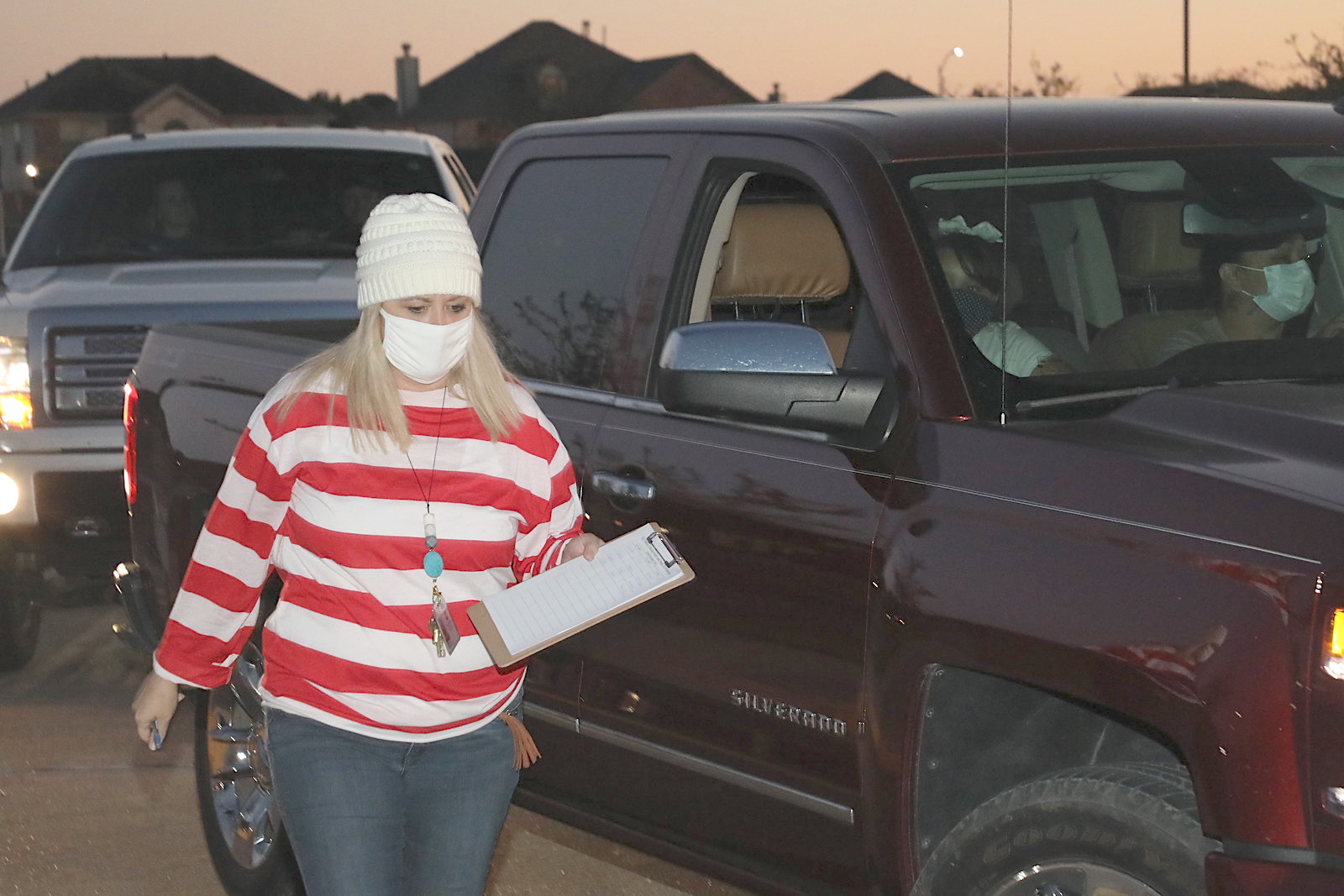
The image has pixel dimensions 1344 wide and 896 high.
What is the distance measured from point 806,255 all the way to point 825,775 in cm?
161

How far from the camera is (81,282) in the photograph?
8414 millimetres

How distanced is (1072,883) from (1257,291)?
1515 millimetres

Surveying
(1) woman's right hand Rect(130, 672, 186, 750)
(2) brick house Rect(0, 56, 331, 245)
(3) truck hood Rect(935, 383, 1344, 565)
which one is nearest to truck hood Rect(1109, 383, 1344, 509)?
(3) truck hood Rect(935, 383, 1344, 565)

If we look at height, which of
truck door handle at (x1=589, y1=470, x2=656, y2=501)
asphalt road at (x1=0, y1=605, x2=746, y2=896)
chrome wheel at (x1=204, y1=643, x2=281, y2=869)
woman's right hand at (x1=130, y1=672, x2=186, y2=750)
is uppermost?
truck door handle at (x1=589, y1=470, x2=656, y2=501)

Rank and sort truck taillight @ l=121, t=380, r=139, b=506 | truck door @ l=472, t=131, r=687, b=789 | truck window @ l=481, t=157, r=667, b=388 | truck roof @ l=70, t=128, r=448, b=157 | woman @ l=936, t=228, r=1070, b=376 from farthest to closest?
truck roof @ l=70, t=128, r=448, b=157
truck taillight @ l=121, t=380, r=139, b=506
truck window @ l=481, t=157, r=667, b=388
truck door @ l=472, t=131, r=687, b=789
woman @ l=936, t=228, r=1070, b=376

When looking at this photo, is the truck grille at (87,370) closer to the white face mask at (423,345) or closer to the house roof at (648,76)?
the white face mask at (423,345)

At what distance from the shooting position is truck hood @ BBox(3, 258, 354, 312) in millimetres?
8023

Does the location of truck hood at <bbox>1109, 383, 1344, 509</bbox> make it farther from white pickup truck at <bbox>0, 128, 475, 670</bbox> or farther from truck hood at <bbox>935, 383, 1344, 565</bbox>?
white pickup truck at <bbox>0, 128, 475, 670</bbox>

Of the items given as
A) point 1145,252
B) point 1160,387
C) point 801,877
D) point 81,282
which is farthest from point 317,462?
point 81,282

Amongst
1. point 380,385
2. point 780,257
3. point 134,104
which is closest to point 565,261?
point 780,257

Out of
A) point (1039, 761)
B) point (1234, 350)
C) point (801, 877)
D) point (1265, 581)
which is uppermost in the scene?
point (1234, 350)

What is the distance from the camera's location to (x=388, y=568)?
11.2 feet

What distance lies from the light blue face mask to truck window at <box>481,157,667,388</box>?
1.37 metres

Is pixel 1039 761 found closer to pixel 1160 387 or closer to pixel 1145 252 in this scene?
pixel 1160 387
